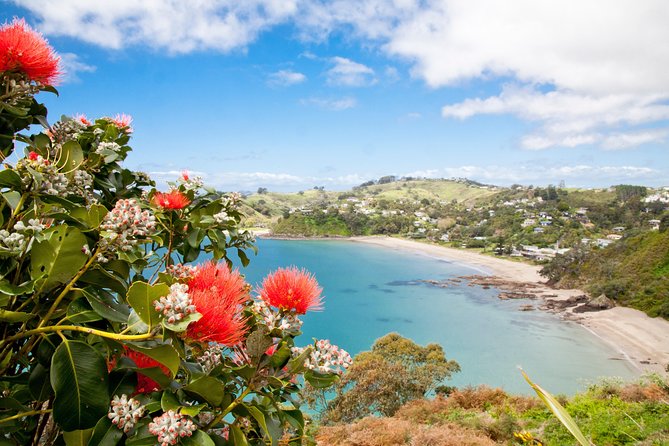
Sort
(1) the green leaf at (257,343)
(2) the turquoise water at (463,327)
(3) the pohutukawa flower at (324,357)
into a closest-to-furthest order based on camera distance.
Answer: (1) the green leaf at (257,343) → (3) the pohutukawa flower at (324,357) → (2) the turquoise water at (463,327)

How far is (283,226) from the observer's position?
284ft

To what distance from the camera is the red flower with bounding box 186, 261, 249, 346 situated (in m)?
0.97

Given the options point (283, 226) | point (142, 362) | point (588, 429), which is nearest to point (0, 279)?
point (142, 362)

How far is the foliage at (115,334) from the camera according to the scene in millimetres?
802

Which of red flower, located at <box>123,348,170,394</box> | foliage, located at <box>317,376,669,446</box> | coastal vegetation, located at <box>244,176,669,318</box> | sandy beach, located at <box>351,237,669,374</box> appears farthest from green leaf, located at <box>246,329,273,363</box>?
coastal vegetation, located at <box>244,176,669,318</box>

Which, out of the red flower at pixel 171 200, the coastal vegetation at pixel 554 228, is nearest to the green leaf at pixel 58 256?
the red flower at pixel 171 200

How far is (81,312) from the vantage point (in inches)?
33.8

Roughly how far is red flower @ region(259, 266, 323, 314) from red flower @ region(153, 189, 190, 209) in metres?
0.64

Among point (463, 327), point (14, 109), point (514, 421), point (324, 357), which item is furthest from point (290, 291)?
point (463, 327)

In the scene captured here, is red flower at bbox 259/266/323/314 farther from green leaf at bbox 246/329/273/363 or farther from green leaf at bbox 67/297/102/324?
green leaf at bbox 67/297/102/324

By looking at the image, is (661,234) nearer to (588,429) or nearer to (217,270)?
(588,429)

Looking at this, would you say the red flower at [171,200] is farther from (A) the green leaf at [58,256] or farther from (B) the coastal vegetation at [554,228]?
(B) the coastal vegetation at [554,228]

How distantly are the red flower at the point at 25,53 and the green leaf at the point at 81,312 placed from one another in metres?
0.98

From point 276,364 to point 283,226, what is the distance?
8619 centimetres
